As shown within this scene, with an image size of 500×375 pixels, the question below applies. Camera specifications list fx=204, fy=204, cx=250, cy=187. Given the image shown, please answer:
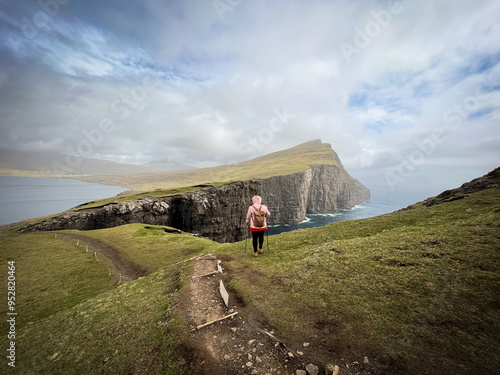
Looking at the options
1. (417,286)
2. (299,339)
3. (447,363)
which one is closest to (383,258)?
(417,286)

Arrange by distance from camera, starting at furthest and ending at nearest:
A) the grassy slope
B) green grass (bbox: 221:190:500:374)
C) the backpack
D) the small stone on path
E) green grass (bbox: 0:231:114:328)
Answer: green grass (bbox: 0:231:114:328) → the backpack → the grassy slope → green grass (bbox: 221:190:500:374) → the small stone on path

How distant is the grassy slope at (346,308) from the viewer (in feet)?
19.6

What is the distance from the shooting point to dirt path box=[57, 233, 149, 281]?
70.8 ft

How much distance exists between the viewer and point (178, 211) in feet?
242

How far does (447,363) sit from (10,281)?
97.8 ft

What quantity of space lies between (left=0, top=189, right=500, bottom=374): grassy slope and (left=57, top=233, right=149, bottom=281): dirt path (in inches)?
235

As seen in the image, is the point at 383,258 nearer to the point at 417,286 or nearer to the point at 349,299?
the point at 417,286

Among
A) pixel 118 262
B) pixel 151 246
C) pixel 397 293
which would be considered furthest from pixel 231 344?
pixel 151 246

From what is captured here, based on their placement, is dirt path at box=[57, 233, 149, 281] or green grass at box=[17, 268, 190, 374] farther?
dirt path at box=[57, 233, 149, 281]

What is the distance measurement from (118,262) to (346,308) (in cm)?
2637

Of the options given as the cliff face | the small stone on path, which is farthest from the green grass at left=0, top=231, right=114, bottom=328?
the cliff face

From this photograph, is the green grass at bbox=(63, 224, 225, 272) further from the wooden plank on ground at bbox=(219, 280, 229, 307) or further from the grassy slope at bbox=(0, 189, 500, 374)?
the wooden plank on ground at bbox=(219, 280, 229, 307)

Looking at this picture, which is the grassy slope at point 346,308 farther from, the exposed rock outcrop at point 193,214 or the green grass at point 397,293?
the exposed rock outcrop at point 193,214

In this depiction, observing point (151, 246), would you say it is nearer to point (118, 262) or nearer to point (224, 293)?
point (118, 262)
